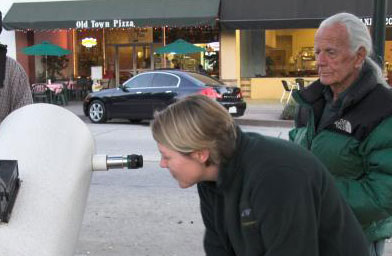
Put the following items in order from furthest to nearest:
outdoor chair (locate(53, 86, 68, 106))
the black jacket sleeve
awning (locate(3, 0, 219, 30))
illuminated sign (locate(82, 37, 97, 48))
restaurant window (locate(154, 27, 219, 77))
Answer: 1. illuminated sign (locate(82, 37, 97, 48))
2. restaurant window (locate(154, 27, 219, 77))
3. outdoor chair (locate(53, 86, 68, 106))
4. awning (locate(3, 0, 219, 30))
5. the black jacket sleeve

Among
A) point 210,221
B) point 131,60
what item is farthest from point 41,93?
point 210,221

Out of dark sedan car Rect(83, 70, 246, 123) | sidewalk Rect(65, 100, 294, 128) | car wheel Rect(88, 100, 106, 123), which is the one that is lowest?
sidewalk Rect(65, 100, 294, 128)

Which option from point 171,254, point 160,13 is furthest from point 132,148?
point 160,13

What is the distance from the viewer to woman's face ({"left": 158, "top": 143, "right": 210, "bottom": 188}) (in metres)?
1.68

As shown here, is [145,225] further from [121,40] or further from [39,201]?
[121,40]

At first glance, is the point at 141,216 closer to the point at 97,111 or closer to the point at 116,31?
the point at 97,111

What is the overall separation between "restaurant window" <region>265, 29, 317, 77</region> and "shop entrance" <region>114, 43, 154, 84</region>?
204 inches

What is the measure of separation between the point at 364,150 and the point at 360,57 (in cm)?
Answer: 38

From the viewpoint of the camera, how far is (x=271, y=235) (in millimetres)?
1598

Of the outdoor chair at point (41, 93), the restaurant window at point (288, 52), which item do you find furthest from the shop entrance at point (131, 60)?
the restaurant window at point (288, 52)

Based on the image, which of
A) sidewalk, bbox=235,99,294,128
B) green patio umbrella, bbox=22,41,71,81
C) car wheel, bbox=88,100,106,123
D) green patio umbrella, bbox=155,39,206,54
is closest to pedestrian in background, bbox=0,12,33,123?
sidewalk, bbox=235,99,294,128

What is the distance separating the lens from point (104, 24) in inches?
813

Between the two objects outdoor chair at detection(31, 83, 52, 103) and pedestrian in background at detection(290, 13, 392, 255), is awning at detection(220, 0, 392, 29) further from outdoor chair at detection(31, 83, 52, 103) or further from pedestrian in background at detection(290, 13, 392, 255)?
pedestrian in background at detection(290, 13, 392, 255)

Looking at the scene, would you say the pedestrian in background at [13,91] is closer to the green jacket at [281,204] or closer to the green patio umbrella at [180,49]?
the green jacket at [281,204]
